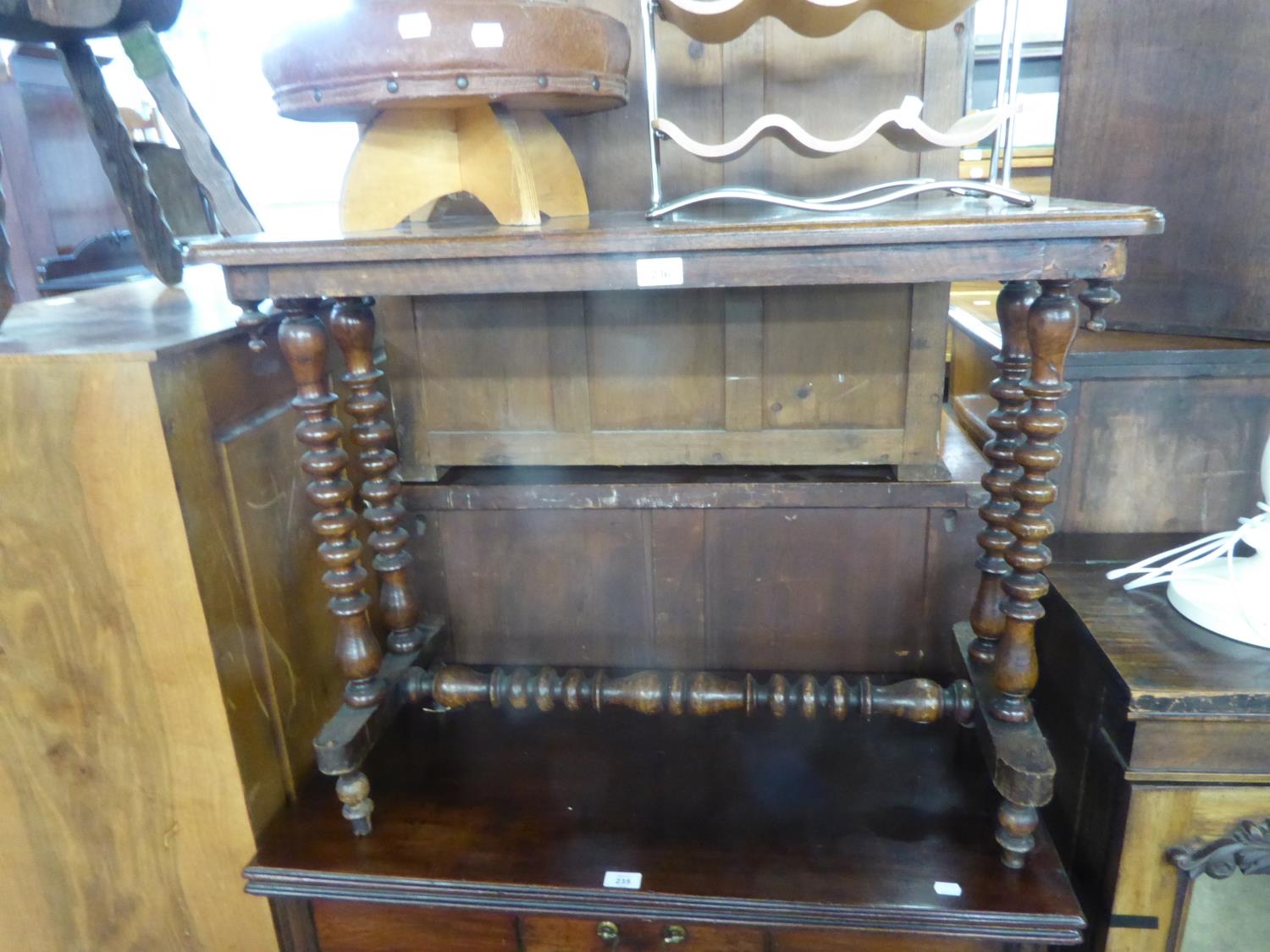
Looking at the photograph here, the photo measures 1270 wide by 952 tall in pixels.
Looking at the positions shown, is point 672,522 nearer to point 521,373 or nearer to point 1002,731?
point 521,373

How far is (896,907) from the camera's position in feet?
3.47

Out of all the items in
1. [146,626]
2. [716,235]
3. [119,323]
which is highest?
[716,235]

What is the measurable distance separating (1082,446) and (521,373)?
2.84ft

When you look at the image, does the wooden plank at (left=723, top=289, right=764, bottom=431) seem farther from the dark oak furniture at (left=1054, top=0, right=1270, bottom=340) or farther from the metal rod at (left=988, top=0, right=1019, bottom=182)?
the dark oak furniture at (left=1054, top=0, right=1270, bottom=340)

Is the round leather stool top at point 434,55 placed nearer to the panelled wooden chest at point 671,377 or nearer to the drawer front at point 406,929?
the panelled wooden chest at point 671,377

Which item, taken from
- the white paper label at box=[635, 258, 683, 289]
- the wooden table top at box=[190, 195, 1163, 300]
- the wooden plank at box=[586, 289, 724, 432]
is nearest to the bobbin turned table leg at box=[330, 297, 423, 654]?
the wooden table top at box=[190, 195, 1163, 300]

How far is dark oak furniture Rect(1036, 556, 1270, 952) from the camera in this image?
1.06 meters

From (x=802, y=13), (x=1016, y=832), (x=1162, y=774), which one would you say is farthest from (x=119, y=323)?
(x=1162, y=774)

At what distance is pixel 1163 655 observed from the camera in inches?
43.9

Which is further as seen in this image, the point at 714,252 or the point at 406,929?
the point at 406,929

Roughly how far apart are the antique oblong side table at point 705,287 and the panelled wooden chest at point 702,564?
2.7 inches

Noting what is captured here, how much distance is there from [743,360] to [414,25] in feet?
2.14

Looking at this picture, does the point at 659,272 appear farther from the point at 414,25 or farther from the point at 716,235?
the point at 414,25

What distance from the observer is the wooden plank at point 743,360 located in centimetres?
131
